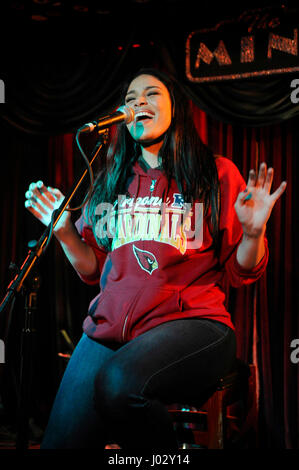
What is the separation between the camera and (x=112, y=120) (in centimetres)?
168

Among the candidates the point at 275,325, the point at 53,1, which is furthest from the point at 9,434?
the point at 53,1

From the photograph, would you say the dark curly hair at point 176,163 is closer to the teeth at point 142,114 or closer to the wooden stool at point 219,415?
the teeth at point 142,114

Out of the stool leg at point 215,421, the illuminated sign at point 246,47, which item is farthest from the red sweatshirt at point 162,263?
the illuminated sign at point 246,47

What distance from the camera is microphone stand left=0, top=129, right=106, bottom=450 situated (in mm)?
1544

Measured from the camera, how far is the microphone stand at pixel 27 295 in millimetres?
1544

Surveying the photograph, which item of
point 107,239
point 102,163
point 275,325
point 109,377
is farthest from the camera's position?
point 275,325

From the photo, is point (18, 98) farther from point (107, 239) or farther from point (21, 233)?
point (107, 239)

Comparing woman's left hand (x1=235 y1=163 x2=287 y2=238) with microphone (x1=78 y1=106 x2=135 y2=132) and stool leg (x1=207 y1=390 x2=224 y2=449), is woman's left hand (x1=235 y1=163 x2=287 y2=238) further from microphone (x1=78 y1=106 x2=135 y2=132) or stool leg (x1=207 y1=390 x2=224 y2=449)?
stool leg (x1=207 y1=390 x2=224 y2=449)

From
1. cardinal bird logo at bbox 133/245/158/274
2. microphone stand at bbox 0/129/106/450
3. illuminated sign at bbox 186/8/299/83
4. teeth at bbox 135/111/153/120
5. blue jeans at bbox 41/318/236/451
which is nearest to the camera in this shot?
blue jeans at bbox 41/318/236/451

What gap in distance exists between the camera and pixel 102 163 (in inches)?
85.1

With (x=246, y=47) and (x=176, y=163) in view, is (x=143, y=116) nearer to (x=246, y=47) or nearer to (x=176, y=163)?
(x=176, y=163)

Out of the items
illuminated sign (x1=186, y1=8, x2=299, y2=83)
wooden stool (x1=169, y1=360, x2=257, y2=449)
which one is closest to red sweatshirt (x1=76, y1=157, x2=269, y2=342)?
wooden stool (x1=169, y1=360, x2=257, y2=449)

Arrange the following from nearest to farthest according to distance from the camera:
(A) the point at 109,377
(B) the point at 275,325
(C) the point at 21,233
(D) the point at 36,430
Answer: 1. (A) the point at 109,377
2. (B) the point at 275,325
3. (D) the point at 36,430
4. (C) the point at 21,233
